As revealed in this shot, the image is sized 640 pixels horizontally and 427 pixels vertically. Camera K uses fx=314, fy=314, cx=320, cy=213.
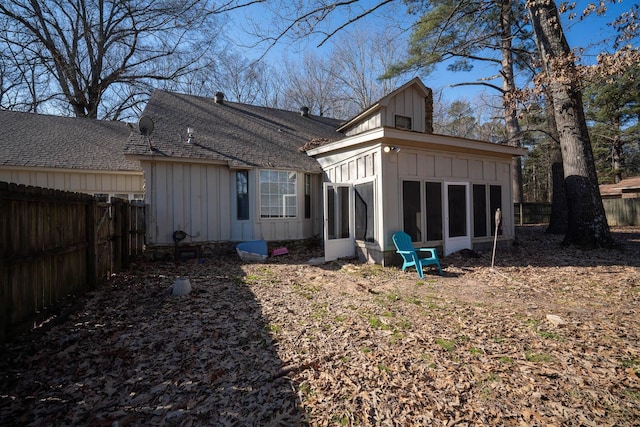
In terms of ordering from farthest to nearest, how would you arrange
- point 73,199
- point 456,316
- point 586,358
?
point 73,199, point 456,316, point 586,358

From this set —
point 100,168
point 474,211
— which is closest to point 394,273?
point 474,211

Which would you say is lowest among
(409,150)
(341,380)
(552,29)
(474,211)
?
(341,380)

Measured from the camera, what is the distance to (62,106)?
18.0 m

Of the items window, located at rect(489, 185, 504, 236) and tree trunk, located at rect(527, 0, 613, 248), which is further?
window, located at rect(489, 185, 504, 236)

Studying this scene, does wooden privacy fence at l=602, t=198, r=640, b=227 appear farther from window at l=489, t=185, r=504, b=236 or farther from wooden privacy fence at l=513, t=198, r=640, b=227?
window at l=489, t=185, r=504, b=236

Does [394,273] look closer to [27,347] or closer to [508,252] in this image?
[508,252]

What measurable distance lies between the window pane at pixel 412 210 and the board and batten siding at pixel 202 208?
3.74 m

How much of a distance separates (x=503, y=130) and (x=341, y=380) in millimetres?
27612

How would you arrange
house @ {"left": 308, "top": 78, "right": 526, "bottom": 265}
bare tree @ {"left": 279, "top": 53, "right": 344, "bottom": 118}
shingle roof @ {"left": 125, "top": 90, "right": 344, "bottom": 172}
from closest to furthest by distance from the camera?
→ house @ {"left": 308, "top": 78, "right": 526, "bottom": 265}, shingle roof @ {"left": 125, "top": 90, "right": 344, "bottom": 172}, bare tree @ {"left": 279, "top": 53, "right": 344, "bottom": 118}

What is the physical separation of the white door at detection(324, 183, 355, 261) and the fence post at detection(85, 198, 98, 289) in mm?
4773

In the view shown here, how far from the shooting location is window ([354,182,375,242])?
7508 mm

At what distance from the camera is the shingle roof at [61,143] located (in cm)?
983

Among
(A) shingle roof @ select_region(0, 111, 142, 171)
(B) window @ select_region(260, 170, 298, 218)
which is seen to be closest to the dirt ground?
(B) window @ select_region(260, 170, 298, 218)

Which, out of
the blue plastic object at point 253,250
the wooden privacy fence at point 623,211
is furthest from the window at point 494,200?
the wooden privacy fence at point 623,211
